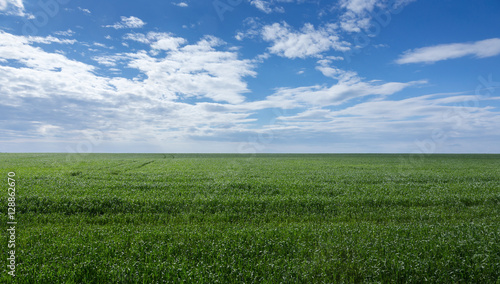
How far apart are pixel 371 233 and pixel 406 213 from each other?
16.9 ft

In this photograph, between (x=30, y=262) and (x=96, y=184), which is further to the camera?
(x=96, y=184)

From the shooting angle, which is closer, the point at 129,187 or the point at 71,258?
the point at 71,258

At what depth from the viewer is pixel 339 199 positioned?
1723 centimetres

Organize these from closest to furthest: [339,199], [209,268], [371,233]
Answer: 1. [209,268]
2. [371,233]
3. [339,199]

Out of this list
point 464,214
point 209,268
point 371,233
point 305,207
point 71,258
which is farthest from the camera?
point 305,207

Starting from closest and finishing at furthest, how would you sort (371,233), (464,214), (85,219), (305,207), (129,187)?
1. (371,233)
2. (85,219)
3. (464,214)
4. (305,207)
5. (129,187)

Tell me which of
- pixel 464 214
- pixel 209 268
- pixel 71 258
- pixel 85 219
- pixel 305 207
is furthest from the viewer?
pixel 305 207

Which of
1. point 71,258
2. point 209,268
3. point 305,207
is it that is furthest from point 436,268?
point 71,258

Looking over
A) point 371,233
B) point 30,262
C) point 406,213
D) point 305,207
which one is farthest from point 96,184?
point 406,213

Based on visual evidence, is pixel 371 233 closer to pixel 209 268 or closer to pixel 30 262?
pixel 209 268

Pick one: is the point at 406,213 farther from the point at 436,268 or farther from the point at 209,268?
the point at 209,268

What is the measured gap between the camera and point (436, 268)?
7.87 metres

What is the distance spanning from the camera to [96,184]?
2178 cm

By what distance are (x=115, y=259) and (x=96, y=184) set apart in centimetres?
1594
